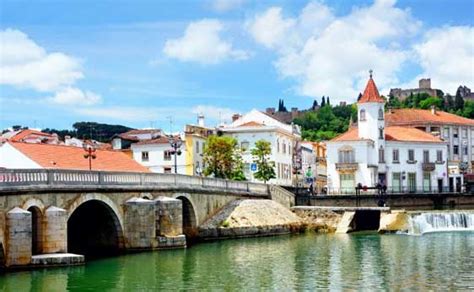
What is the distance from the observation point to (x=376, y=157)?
84.4m

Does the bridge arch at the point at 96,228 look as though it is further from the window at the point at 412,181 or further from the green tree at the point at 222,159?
the window at the point at 412,181

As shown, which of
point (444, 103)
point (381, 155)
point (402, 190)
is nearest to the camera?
point (381, 155)

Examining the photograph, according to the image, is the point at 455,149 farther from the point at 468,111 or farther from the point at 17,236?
the point at 17,236

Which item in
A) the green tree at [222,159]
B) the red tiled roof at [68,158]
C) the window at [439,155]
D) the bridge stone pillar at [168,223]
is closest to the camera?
the bridge stone pillar at [168,223]

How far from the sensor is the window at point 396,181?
3364 inches

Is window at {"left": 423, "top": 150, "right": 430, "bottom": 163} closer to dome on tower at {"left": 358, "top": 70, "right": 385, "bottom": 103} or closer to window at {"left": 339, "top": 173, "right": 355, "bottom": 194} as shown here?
dome on tower at {"left": 358, "top": 70, "right": 385, "bottom": 103}

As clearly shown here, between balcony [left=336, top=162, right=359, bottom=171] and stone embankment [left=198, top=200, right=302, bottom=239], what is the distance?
24017mm

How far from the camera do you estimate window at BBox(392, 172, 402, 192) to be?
85.4 m

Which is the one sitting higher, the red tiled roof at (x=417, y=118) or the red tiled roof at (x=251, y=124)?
the red tiled roof at (x=417, y=118)

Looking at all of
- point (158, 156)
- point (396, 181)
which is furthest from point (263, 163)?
point (396, 181)

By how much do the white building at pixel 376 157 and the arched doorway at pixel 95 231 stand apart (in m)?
41.6

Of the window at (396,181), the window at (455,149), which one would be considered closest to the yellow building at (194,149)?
the window at (396,181)

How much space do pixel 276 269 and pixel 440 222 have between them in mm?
27074

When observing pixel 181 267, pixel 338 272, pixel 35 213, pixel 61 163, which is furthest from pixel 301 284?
pixel 61 163
